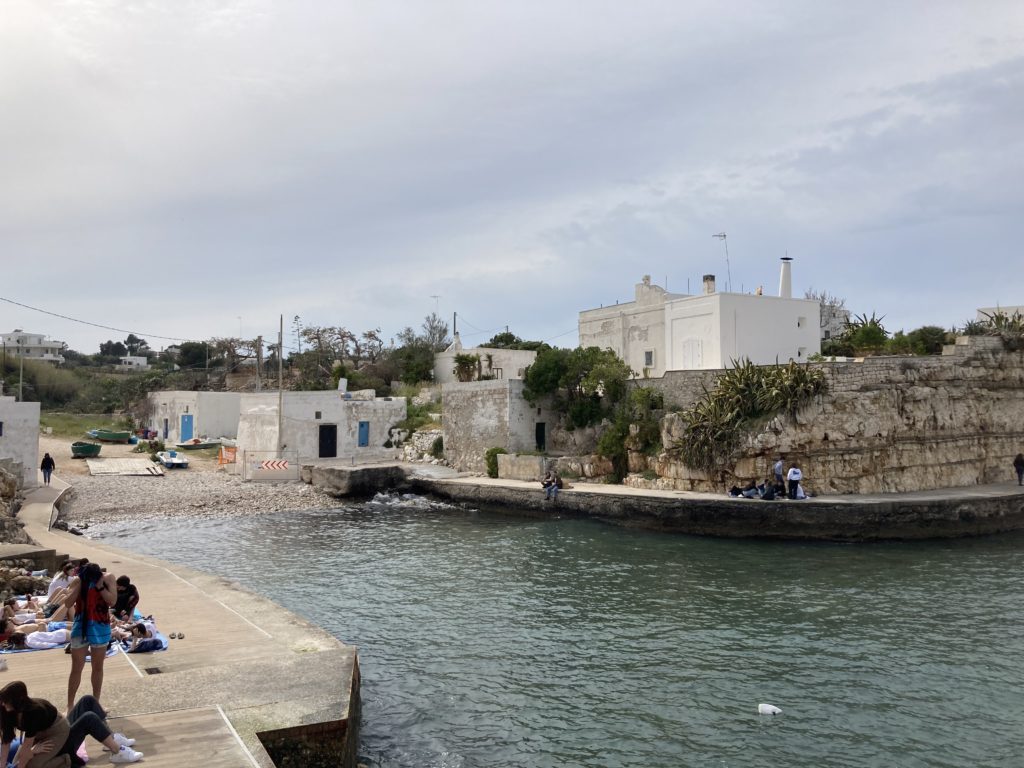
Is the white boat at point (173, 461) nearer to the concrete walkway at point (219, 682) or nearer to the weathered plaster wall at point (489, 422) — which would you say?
the weathered plaster wall at point (489, 422)

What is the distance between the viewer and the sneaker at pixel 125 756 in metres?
5.53

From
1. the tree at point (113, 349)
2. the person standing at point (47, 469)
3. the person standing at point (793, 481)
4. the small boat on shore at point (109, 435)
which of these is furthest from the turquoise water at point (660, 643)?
the tree at point (113, 349)

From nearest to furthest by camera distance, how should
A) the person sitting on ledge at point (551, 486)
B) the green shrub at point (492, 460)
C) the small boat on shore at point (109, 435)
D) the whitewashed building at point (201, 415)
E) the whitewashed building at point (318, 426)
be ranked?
the person sitting on ledge at point (551, 486) < the green shrub at point (492, 460) < the whitewashed building at point (318, 426) < the small boat on shore at point (109, 435) < the whitewashed building at point (201, 415)

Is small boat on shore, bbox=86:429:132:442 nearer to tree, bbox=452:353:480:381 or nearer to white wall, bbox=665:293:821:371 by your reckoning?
tree, bbox=452:353:480:381

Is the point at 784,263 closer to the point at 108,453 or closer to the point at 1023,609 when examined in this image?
the point at 1023,609

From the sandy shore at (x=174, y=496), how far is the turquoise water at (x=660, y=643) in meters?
4.08

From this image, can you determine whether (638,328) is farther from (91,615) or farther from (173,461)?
(91,615)

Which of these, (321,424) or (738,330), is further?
(321,424)

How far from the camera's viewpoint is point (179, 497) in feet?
88.3

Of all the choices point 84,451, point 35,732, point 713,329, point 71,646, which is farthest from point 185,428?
point 35,732

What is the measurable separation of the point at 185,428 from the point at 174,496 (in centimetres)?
1589

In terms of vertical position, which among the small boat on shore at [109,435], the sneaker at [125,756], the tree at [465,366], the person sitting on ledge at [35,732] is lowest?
the sneaker at [125,756]

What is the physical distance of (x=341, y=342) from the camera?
57.8 meters

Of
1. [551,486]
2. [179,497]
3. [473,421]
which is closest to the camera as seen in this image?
[551,486]
